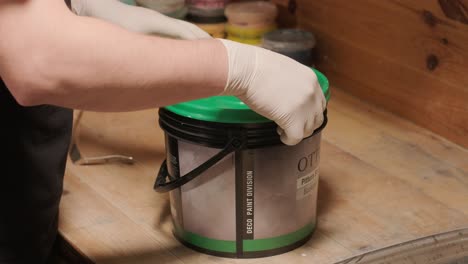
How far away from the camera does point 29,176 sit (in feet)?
2.97

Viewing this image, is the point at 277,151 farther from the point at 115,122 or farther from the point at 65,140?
the point at 115,122

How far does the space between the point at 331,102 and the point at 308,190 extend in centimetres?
48

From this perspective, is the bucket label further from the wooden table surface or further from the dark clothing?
the dark clothing

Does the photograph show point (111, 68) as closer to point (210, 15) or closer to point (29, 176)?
point (29, 176)

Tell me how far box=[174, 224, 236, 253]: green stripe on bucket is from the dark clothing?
0.62 ft

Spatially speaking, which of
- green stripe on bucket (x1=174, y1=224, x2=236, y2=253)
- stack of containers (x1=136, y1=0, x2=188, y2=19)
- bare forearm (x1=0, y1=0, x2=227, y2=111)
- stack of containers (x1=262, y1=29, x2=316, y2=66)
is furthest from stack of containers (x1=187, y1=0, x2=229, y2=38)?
bare forearm (x1=0, y1=0, x2=227, y2=111)

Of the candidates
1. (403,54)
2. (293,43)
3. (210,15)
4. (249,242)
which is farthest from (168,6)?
(249,242)

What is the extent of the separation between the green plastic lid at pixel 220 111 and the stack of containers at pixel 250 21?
24.4 inches

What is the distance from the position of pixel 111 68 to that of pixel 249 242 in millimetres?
334

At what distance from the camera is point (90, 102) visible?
0.69 m

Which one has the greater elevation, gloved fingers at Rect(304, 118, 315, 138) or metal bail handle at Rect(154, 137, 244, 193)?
gloved fingers at Rect(304, 118, 315, 138)

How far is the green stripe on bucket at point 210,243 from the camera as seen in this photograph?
35.3 inches

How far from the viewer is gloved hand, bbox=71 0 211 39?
89cm

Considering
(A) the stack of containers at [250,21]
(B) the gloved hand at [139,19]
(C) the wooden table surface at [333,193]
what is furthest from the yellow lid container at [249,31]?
(B) the gloved hand at [139,19]
